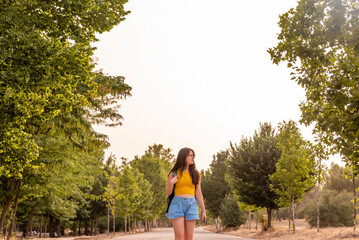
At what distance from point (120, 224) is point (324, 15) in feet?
191

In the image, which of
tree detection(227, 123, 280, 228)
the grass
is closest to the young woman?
the grass

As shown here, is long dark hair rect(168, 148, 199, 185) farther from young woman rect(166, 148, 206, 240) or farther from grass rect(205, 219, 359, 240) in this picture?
grass rect(205, 219, 359, 240)

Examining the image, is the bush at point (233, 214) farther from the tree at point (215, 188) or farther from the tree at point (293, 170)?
the tree at point (293, 170)

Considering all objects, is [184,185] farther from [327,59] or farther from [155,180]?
[155,180]

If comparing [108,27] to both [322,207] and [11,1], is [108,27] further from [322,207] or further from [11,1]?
[322,207]

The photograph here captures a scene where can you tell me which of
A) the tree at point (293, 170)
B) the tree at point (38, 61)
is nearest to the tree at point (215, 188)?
the tree at point (293, 170)

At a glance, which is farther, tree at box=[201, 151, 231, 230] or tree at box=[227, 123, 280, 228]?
tree at box=[201, 151, 231, 230]

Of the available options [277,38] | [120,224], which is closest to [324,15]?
[277,38]

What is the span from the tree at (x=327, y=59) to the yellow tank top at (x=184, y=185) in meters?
4.89

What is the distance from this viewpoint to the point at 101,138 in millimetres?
19406

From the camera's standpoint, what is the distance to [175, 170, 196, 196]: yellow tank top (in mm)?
4750

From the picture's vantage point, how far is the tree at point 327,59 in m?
8.21

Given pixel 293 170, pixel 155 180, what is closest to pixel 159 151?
pixel 155 180

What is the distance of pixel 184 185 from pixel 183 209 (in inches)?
12.7
